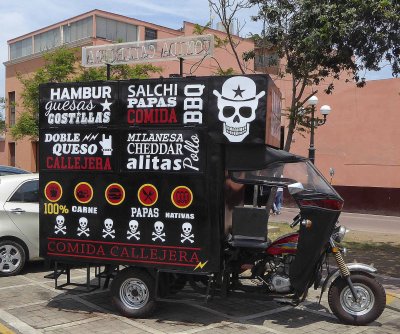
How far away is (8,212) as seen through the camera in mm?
8125

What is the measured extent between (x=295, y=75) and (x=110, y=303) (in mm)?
7806

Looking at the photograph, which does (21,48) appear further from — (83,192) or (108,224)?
(108,224)

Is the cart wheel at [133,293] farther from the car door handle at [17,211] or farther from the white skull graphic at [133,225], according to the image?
the car door handle at [17,211]

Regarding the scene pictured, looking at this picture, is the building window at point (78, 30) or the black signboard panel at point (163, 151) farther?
the building window at point (78, 30)

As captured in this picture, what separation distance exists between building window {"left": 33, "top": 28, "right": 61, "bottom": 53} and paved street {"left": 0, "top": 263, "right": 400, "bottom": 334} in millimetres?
27046

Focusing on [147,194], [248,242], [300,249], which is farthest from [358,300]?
[147,194]

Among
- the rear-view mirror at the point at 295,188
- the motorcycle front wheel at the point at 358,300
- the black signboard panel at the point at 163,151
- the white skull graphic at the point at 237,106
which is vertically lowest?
the motorcycle front wheel at the point at 358,300

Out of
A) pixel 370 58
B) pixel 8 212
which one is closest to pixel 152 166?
pixel 8 212

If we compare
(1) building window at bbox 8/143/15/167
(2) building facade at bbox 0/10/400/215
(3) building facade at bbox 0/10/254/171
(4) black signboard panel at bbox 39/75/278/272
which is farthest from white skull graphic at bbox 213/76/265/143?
(1) building window at bbox 8/143/15/167

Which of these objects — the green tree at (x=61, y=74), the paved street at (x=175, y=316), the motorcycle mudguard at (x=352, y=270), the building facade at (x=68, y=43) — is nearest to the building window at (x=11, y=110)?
the building facade at (x=68, y=43)

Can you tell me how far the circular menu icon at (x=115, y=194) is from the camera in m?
6.04

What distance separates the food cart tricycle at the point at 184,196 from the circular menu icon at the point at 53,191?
0.7 inches

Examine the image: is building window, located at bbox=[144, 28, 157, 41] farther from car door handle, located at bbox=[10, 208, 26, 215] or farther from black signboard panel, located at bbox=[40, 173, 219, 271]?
black signboard panel, located at bbox=[40, 173, 219, 271]

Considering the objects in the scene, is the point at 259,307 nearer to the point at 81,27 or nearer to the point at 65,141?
the point at 65,141
